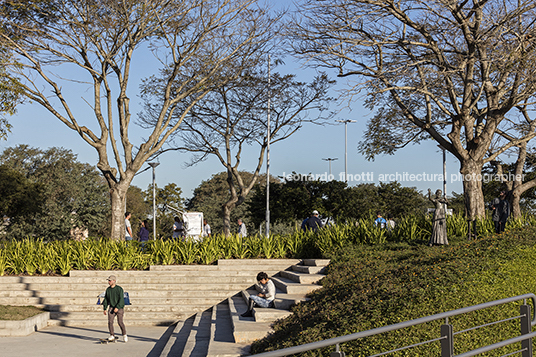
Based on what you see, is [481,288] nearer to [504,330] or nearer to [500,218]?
[504,330]

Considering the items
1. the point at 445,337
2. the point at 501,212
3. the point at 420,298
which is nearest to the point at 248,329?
the point at 420,298

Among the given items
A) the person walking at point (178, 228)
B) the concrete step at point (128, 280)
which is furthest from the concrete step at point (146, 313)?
the person walking at point (178, 228)

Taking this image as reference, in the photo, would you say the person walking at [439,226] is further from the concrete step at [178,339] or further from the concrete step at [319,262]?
the concrete step at [178,339]

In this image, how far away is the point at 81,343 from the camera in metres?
10.3

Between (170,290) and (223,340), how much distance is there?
5.53 meters

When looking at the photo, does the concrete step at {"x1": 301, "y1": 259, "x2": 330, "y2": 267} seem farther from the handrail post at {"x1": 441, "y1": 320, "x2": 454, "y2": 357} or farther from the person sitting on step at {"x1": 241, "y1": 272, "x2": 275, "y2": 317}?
the handrail post at {"x1": 441, "y1": 320, "x2": 454, "y2": 357}

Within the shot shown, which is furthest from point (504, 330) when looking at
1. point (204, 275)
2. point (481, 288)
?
point (204, 275)

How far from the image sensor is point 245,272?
565 inches

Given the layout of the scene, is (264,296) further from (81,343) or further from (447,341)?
(447,341)

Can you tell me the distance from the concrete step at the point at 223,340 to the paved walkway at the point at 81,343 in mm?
1216

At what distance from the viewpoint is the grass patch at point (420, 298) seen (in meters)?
5.82

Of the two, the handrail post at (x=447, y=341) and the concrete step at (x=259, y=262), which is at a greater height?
the handrail post at (x=447, y=341)

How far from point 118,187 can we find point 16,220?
1942 cm

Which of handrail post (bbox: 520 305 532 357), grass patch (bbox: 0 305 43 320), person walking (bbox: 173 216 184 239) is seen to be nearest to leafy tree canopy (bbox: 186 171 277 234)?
person walking (bbox: 173 216 184 239)
